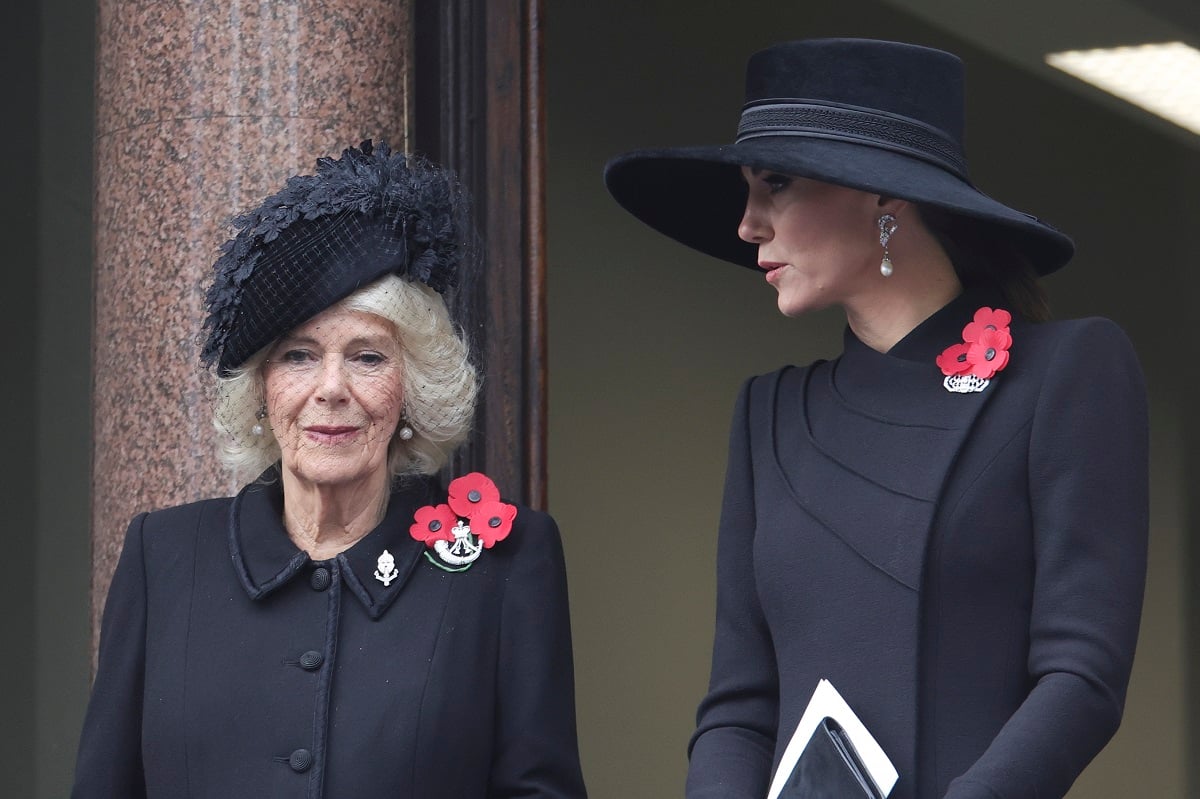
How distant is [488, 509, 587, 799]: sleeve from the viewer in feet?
9.82

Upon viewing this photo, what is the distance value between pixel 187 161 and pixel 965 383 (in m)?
1.95

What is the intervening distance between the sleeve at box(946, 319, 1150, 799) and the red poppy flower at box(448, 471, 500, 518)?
94 cm

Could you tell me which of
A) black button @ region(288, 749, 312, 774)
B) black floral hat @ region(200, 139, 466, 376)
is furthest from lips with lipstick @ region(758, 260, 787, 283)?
black button @ region(288, 749, 312, 774)

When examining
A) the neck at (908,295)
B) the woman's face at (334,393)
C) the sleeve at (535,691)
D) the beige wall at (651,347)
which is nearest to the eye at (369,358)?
the woman's face at (334,393)

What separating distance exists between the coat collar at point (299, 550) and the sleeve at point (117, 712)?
0.19 meters

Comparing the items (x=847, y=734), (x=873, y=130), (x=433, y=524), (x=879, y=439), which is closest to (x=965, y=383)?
(x=879, y=439)

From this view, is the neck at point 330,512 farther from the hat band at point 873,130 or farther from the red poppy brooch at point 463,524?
the hat band at point 873,130

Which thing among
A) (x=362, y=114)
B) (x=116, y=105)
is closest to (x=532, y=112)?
(x=362, y=114)

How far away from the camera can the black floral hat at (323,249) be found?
9.95 feet

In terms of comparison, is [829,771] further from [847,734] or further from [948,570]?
[948,570]

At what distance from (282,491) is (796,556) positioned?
3.10 ft

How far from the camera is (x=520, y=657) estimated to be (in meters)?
3.03

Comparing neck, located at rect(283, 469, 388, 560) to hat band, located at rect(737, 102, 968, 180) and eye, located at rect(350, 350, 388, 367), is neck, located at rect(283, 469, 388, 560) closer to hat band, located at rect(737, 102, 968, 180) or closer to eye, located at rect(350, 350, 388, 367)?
eye, located at rect(350, 350, 388, 367)

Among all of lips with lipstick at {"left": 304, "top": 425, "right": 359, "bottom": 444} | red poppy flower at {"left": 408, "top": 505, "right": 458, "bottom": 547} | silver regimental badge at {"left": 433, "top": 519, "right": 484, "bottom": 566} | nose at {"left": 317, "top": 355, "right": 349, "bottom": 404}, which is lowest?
silver regimental badge at {"left": 433, "top": 519, "right": 484, "bottom": 566}
